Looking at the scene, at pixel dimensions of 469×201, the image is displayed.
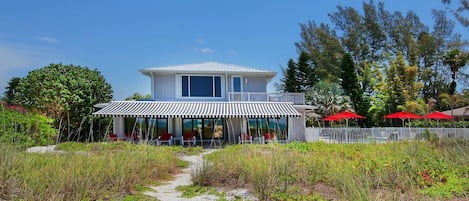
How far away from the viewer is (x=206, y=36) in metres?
33.9

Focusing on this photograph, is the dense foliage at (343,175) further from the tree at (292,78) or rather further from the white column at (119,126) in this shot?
the tree at (292,78)

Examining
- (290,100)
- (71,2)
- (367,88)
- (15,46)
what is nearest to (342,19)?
(367,88)

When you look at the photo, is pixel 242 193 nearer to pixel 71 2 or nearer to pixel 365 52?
pixel 71 2

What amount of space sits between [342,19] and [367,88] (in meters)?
13.0

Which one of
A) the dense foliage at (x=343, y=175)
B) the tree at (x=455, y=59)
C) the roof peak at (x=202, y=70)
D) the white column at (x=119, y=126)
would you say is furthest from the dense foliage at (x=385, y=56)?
the dense foliage at (x=343, y=175)

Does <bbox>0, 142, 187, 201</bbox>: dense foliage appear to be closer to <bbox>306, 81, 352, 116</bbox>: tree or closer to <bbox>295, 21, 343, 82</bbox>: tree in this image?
<bbox>306, 81, 352, 116</bbox>: tree

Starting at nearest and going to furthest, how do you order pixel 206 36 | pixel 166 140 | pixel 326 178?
pixel 326 178, pixel 166 140, pixel 206 36

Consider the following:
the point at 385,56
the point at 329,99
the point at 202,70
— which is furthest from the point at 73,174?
the point at 385,56

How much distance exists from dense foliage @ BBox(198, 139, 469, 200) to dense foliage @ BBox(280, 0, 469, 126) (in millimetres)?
33168

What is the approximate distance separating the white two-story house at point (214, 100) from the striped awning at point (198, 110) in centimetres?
8

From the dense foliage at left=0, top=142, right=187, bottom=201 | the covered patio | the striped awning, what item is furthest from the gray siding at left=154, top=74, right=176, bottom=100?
the dense foliage at left=0, top=142, right=187, bottom=201

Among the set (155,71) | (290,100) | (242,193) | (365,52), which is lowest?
(242,193)

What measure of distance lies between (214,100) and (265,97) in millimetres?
4625

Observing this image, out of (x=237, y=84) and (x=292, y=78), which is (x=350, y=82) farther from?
(x=237, y=84)
